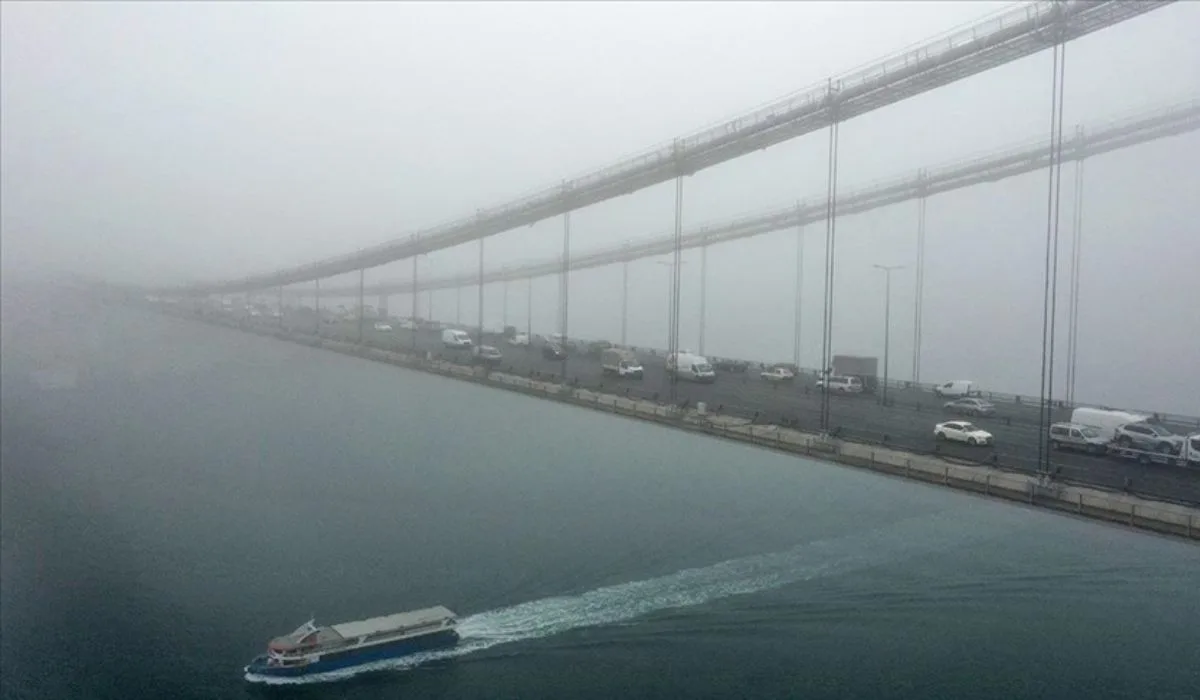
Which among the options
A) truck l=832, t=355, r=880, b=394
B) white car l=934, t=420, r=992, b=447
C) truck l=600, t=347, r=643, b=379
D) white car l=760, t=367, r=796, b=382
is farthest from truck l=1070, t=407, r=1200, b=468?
truck l=600, t=347, r=643, b=379

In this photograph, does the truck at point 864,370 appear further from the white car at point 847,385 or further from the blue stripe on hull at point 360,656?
the blue stripe on hull at point 360,656

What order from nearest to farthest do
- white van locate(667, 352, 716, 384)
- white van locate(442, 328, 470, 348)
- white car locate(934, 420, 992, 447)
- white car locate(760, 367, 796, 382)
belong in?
white car locate(934, 420, 992, 447)
white car locate(760, 367, 796, 382)
white van locate(667, 352, 716, 384)
white van locate(442, 328, 470, 348)

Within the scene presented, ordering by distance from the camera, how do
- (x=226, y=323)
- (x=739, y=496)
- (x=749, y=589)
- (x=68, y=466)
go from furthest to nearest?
(x=226, y=323) → (x=739, y=496) → (x=749, y=589) → (x=68, y=466)

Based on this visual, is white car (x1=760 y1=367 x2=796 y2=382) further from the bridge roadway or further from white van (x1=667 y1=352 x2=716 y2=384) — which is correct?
white van (x1=667 y1=352 x2=716 y2=384)

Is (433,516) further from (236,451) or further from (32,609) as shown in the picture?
(32,609)

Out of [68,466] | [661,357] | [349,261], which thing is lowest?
[68,466]

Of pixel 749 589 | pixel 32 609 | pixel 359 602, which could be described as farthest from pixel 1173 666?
pixel 32 609

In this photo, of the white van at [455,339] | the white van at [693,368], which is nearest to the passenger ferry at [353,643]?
the white van at [693,368]
